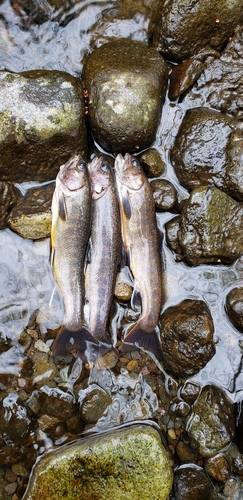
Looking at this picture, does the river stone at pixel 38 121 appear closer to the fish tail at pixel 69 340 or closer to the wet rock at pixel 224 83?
the wet rock at pixel 224 83

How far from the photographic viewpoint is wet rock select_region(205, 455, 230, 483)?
4410 mm

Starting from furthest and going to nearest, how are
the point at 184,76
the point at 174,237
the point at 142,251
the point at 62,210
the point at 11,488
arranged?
the point at 184,76
the point at 174,237
the point at 142,251
the point at 62,210
the point at 11,488

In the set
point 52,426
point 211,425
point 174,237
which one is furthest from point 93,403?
point 174,237

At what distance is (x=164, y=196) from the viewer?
4809mm

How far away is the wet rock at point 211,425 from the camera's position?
441 centimetres

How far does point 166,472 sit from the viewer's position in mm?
4121

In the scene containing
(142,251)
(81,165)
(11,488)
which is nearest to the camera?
(11,488)

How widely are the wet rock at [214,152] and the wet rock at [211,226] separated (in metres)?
0.20

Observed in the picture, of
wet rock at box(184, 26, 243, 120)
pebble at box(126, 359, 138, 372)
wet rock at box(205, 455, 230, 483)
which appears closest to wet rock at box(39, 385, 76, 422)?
pebble at box(126, 359, 138, 372)

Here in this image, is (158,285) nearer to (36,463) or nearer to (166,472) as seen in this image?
(166,472)

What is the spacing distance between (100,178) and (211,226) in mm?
1284

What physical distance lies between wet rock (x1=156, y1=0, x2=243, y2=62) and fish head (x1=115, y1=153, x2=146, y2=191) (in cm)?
139

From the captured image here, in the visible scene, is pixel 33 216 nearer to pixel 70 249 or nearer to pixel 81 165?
pixel 70 249

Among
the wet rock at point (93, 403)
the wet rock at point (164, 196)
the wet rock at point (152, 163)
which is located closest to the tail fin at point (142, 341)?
the wet rock at point (93, 403)
